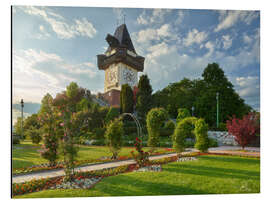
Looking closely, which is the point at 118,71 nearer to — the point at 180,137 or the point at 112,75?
the point at 112,75

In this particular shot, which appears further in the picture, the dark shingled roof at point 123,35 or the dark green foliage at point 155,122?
the dark shingled roof at point 123,35

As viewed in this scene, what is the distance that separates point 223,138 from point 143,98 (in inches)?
271

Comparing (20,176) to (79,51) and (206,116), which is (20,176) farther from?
(206,116)

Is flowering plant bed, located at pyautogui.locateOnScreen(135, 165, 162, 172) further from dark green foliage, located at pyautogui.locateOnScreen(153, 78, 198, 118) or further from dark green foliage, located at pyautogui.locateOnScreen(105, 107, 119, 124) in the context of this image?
dark green foliage, located at pyautogui.locateOnScreen(153, 78, 198, 118)

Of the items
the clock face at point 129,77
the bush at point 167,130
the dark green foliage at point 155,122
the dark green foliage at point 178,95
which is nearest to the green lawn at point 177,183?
the dark green foliage at point 155,122

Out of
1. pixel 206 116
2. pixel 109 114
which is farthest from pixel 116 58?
pixel 206 116

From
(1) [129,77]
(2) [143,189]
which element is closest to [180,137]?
(2) [143,189]

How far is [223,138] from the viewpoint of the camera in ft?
37.4

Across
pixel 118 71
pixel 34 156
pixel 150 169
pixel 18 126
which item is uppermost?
pixel 118 71

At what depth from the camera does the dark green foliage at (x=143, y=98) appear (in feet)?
45.1

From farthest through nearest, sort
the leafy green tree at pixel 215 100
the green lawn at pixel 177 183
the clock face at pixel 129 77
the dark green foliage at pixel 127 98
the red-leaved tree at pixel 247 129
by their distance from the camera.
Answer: the leafy green tree at pixel 215 100, the dark green foliage at pixel 127 98, the clock face at pixel 129 77, the red-leaved tree at pixel 247 129, the green lawn at pixel 177 183

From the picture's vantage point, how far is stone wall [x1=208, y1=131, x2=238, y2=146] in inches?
428

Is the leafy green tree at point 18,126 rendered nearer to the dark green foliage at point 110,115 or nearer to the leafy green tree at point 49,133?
the leafy green tree at point 49,133

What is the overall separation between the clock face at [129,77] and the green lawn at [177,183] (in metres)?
10.5
